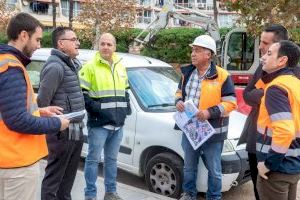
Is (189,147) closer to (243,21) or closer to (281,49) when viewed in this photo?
(281,49)

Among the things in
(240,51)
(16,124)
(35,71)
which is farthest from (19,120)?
(240,51)

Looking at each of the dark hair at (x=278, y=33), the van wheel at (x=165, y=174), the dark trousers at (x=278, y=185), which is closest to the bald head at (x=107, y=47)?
the van wheel at (x=165, y=174)

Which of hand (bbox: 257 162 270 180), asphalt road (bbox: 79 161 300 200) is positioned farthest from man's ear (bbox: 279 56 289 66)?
asphalt road (bbox: 79 161 300 200)

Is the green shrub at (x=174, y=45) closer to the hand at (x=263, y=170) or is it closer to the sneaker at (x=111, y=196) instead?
the sneaker at (x=111, y=196)

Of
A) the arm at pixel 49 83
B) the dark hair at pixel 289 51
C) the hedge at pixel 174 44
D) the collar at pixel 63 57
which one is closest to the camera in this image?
the dark hair at pixel 289 51

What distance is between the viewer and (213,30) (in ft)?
48.8

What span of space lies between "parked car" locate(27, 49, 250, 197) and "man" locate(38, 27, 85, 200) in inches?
54.3

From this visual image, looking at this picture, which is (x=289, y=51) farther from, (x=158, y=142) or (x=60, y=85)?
(x=158, y=142)

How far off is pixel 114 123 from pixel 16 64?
6.57ft

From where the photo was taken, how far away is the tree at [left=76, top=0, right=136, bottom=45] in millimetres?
20719

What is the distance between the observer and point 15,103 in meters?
2.59

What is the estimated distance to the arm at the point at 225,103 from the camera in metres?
4.42

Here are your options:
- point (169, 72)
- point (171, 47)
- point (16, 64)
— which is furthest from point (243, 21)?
point (16, 64)

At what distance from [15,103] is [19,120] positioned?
0.35 ft
